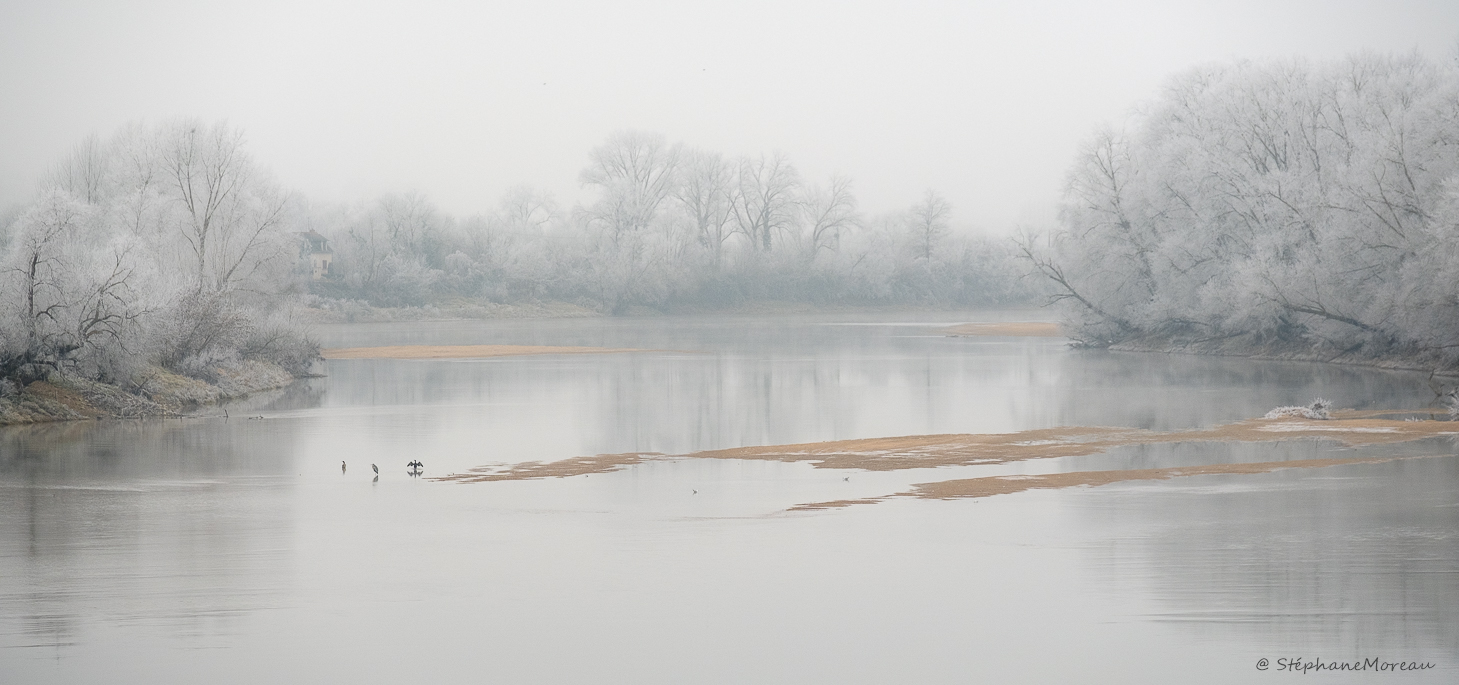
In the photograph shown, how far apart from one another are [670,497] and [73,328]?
53.6 feet

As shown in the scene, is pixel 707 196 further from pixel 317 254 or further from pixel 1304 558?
pixel 1304 558

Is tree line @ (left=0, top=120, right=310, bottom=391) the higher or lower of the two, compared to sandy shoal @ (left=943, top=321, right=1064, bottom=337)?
higher

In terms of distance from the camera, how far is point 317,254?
364 ft

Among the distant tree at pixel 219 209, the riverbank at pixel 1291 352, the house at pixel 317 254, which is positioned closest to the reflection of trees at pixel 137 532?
the distant tree at pixel 219 209

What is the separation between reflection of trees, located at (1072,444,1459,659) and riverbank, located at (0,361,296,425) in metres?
20.8

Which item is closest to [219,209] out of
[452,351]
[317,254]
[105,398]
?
[452,351]

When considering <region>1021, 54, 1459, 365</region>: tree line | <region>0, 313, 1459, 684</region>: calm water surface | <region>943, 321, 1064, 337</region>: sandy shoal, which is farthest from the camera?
<region>943, 321, 1064, 337</region>: sandy shoal

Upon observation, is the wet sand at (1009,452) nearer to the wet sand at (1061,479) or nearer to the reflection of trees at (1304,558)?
the wet sand at (1061,479)

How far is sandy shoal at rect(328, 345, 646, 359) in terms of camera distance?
52.5 meters

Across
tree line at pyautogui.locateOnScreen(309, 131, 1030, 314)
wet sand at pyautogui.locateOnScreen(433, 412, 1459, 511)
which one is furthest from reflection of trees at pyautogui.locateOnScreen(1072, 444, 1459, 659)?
tree line at pyautogui.locateOnScreen(309, 131, 1030, 314)

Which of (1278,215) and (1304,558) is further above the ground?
(1278,215)

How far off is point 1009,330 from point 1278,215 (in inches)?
1271

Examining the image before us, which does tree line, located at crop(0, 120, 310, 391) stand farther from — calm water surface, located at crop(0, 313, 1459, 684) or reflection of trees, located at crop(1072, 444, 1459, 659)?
reflection of trees, located at crop(1072, 444, 1459, 659)

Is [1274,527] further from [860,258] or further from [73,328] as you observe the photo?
[860,258]
